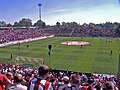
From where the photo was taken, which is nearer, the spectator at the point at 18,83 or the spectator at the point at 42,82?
the spectator at the point at 42,82

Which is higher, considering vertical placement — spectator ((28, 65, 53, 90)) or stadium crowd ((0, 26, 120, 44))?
spectator ((28, 65, 53, 90))

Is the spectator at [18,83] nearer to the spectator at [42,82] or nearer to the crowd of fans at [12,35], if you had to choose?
the spectator at [42,82]

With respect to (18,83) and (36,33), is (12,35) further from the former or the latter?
(18,83)

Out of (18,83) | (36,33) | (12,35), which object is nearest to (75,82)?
(18,83)

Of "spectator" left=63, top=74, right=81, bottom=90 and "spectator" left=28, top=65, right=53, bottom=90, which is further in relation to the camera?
"spectator" left=63, top=74, right=81, bottom=90

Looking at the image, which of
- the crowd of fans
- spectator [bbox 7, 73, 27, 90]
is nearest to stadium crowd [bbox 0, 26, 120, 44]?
the crowd of fans

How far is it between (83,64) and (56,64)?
11.6 ft

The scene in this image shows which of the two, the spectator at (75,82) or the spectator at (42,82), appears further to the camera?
the spectator at (75,82)

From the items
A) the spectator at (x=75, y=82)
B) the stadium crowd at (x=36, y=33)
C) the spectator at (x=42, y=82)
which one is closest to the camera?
the spectator at (x=42, y=82)

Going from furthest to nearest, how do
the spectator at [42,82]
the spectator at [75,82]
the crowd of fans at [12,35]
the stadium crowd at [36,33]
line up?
the stadium crowd at [36,33] < the crowd of fans at [12,35] < the spectator at [75,82] < the spectator at [42,82]

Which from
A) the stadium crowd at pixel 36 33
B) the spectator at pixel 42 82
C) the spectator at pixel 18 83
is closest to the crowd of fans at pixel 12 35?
the stadium crowd at pixel 36 33

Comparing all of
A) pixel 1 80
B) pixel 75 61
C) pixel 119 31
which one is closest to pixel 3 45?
pixel 75 61

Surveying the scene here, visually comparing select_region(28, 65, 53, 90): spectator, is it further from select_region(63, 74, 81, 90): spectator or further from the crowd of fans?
the crowd of fans

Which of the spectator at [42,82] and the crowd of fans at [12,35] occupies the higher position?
the spectator at [42,82]
